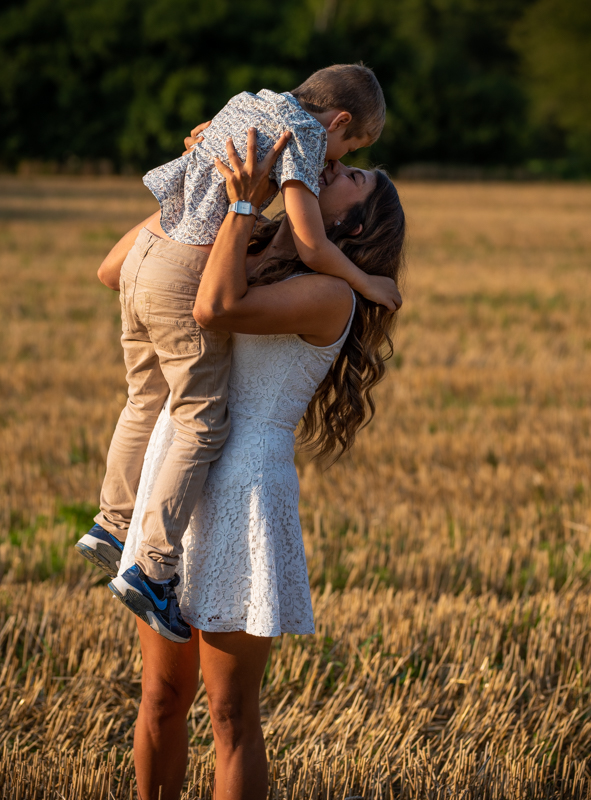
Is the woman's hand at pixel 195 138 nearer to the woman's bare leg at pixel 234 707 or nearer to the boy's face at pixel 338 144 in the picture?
the boy's face at pixel 338 144

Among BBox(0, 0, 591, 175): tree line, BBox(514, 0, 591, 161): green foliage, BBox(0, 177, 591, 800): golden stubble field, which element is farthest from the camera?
BBox(514, 0, 591, 161): green foliage

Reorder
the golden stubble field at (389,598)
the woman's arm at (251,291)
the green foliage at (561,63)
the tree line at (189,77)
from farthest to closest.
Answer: the green foliage at (561,63) < the tree line at (189,77) < the golden stubble field at (389,598) < the woman's arm at (251,291)

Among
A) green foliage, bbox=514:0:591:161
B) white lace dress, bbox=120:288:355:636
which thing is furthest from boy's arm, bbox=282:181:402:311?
green foliage, bbox=514:0:591:161

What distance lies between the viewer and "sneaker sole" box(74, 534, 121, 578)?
8.46ft

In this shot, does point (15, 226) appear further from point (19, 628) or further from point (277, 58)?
point (277, 58)

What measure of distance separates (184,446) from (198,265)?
495mm

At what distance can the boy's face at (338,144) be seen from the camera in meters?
2.45

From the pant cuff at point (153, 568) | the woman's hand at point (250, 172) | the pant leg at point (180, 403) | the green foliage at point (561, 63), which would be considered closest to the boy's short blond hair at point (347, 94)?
the woman's hand at point (250, 172)

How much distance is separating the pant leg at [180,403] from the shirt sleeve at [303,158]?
1.08 feet

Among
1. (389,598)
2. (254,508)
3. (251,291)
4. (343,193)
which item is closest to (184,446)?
(254,508)

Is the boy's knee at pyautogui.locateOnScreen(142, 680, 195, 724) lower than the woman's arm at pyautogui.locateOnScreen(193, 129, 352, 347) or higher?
lower

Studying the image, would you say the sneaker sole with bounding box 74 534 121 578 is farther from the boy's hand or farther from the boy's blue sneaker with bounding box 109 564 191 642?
the boy's hand

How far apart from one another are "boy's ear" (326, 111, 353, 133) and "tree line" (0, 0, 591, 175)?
46710 mm

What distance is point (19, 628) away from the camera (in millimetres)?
3541
